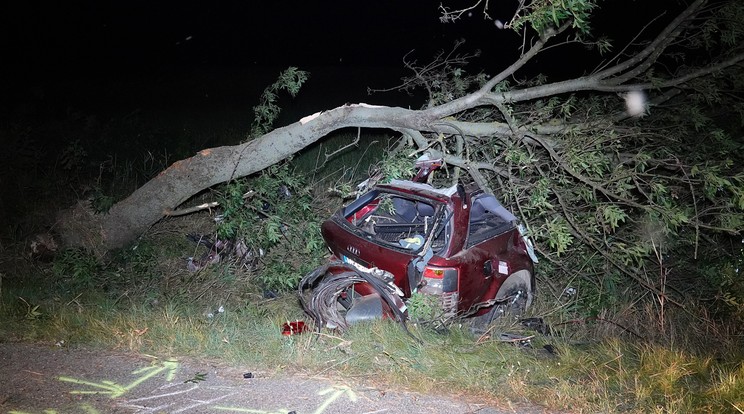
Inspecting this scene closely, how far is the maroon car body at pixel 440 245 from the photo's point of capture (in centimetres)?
605

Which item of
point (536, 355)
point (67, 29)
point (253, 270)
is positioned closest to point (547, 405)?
point (536, 355)

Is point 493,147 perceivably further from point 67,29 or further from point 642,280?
point 67,29

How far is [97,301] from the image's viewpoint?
692 cm

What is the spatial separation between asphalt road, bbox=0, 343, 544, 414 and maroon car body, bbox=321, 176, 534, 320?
4.90 ft

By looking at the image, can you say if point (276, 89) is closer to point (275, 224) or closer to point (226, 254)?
point (275, 224)

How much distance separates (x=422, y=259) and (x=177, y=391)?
8.08 feet

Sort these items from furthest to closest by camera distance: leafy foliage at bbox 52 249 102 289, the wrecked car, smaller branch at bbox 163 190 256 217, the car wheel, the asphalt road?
smaller branch at bbox 163 190 256 217
leafy foliage at bbox 52 249 102 289
the car wheel
the wrecked car
the asphalt road

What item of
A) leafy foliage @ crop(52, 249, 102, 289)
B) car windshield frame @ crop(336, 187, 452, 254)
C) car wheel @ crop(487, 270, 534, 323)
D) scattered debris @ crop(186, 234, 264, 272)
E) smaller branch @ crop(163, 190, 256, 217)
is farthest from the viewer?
scattered debris @ crop(186, 234, 264, 272)

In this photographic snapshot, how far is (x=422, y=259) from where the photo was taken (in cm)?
600

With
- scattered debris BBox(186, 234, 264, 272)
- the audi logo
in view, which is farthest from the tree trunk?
the audi logo

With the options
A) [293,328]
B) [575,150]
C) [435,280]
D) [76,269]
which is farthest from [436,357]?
[76,269]

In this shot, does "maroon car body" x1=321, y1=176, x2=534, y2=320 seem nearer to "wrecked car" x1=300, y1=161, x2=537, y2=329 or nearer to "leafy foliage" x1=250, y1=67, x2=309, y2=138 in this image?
"wrecked car" x1=300, y1=161, x2=537, y2=329

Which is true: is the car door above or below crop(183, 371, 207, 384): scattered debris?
below

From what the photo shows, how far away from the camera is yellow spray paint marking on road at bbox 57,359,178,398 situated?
461 cm
